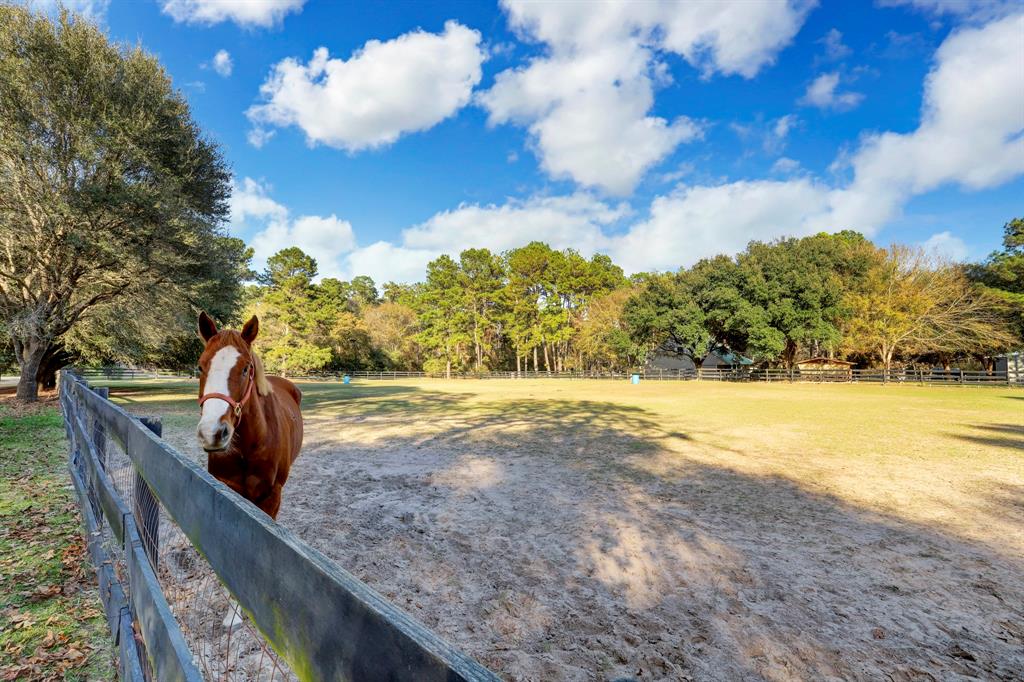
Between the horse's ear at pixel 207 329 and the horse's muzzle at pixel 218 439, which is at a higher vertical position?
the horse's ear at pixel 207 329

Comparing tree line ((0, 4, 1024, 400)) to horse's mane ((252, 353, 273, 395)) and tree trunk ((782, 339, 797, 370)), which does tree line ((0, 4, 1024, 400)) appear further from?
horse's mane ((252, 353, 273, 395))

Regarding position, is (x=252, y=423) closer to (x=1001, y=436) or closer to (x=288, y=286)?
(x=1001, y=436)

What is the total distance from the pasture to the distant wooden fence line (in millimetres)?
22128

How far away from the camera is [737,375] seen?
42594 millimetres

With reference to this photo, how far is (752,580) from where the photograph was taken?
3.90 m

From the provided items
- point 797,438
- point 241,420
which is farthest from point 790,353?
point 241,420

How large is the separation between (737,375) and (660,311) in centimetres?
941

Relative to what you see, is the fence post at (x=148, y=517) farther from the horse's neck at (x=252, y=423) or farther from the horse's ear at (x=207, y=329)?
the horse's ear at (x=207, y=329)

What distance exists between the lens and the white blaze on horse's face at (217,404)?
263cm

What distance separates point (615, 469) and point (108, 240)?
15924 millimetres

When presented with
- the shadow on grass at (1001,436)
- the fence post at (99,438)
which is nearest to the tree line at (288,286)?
the fence post at (99,438)

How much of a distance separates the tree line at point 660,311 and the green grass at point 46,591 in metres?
36.3

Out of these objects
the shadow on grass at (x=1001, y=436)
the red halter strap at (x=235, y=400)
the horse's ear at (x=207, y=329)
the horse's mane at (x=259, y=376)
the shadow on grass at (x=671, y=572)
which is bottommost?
the shadow on grass at (x=671, y=572)

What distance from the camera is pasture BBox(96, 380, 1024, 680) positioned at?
303 centimetres
